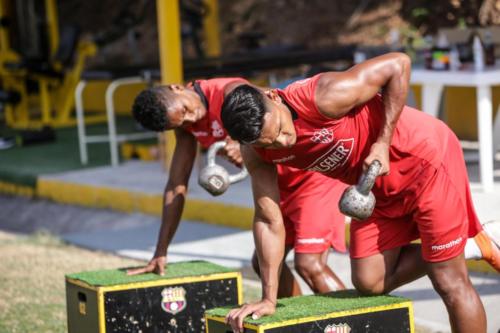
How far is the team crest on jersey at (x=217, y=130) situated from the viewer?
5395mm

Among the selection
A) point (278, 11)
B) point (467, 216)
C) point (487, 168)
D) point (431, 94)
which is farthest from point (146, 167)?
point (278, 11)

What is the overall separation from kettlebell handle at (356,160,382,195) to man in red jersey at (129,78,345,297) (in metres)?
1.19

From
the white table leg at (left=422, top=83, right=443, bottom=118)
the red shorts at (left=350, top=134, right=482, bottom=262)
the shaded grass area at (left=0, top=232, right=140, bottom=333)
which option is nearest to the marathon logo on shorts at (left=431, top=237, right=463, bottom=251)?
the red shorts at (left=350, top=134, right=482, bottom=262)

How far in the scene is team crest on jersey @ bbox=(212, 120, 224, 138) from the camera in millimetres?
5395

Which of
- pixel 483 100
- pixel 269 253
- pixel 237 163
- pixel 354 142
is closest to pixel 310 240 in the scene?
pixel 237 163

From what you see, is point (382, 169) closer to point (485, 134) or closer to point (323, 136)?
point (323, 136)

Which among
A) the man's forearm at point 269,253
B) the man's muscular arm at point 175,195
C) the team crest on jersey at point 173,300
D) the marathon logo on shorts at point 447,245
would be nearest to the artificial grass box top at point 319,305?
the man's forearm at point 269,253

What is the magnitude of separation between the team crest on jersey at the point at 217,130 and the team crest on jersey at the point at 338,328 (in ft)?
4.72

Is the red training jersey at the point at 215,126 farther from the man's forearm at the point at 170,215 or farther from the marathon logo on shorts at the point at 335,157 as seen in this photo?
the marathon logo on shorts at the point at 335,157

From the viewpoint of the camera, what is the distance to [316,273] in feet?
17.2

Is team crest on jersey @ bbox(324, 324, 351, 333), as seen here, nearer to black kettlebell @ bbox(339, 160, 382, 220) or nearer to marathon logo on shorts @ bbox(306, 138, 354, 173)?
black kettlebell @ bbox(339, 160, 382, 220)

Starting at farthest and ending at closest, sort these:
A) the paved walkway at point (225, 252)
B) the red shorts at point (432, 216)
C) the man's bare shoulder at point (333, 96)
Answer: the paved walkway at point (225, 252) → the red shorts at point (432, 216) → the man's bare shoulder at point (333, 96)

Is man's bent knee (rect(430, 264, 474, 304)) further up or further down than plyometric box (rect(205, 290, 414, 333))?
further up

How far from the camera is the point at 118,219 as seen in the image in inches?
391
